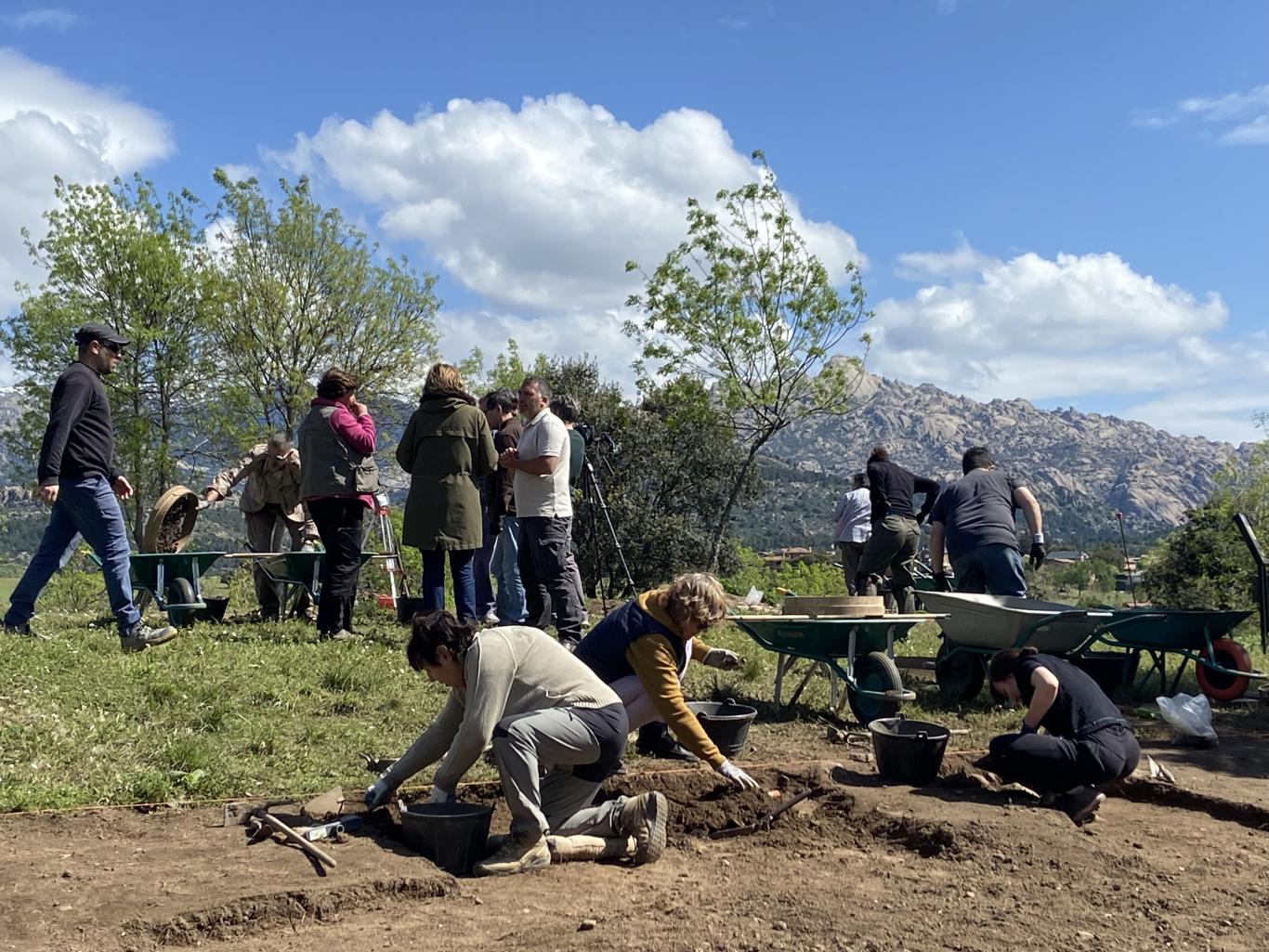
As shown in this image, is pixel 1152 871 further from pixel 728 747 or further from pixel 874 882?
pixel 728 747

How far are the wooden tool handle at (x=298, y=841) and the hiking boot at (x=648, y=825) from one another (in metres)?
1.12

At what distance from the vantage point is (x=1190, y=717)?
6.31 m

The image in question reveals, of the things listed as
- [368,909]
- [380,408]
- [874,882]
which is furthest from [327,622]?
Answer: [380,408]

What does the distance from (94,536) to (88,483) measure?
322 mm

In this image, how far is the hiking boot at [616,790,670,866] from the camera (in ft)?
13.3

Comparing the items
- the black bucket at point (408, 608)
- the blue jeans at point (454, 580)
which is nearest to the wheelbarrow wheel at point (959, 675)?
the blue jeans at point (454, 580)

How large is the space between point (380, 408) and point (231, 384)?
15.4 feet

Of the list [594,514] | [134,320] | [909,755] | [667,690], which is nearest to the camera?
[667,690]

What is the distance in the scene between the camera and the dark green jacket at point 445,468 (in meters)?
7.08

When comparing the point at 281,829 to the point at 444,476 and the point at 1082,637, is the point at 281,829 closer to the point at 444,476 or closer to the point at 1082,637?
the point at 444,476

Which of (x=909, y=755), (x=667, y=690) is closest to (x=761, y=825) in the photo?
(x=667, y=690)

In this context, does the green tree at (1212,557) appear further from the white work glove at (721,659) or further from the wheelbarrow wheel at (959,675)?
the white work glove at (721,659)

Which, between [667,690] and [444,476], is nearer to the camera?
[667,690]

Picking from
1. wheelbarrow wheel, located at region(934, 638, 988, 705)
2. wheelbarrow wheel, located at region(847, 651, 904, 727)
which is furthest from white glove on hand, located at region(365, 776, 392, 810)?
wheelbarrow wheel, located at region(934, 638, 988, 705)
